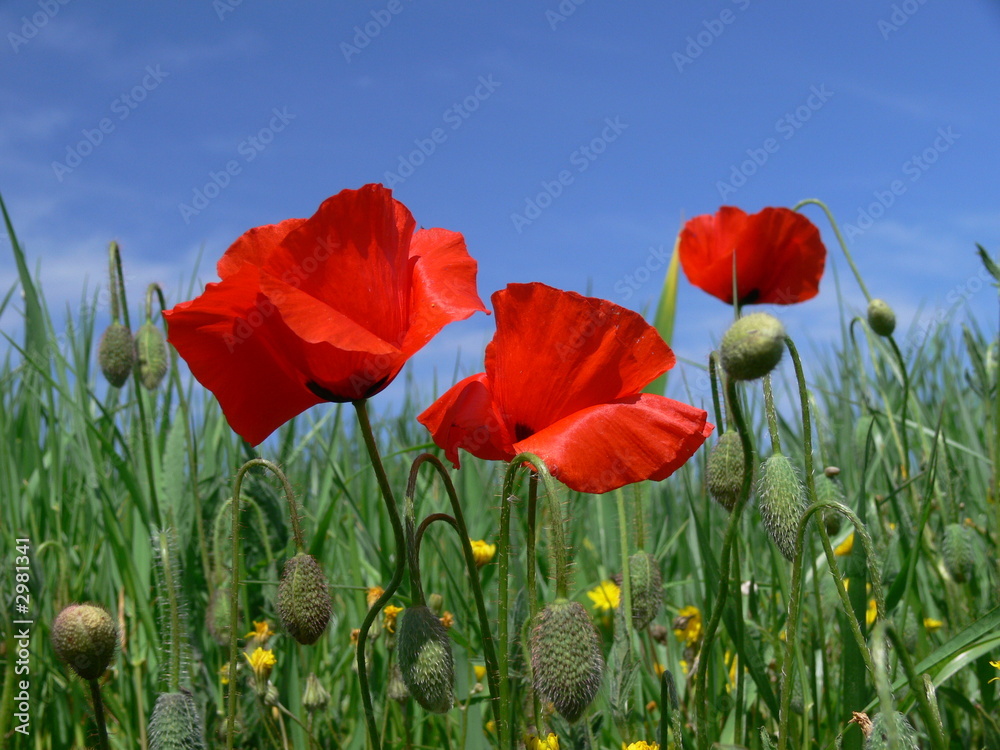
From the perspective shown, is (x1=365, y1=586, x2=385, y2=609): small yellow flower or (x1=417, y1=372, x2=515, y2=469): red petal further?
(x1=365, y1=586, x2=385, y2=609): small yellow flower

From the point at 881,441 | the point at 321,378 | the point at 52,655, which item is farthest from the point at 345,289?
the point at 881,441

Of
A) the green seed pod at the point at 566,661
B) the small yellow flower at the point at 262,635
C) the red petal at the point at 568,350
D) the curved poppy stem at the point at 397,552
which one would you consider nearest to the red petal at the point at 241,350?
the curved poppy stem at the point at 397,552

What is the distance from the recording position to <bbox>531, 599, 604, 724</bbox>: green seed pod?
3.59ft

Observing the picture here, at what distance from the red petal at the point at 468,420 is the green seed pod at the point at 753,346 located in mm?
397

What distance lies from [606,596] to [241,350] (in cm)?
143

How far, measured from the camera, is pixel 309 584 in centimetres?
131

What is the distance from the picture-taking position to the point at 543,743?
1.49 m

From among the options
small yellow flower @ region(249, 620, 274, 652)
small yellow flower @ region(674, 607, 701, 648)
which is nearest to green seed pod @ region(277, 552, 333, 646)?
small yellow flower @ region(249, 620, 274, 652)

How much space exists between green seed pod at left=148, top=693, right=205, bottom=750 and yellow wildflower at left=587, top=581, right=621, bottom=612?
3.97 ft

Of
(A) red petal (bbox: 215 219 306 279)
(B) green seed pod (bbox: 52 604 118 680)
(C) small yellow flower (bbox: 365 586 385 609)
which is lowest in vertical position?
(B) green seed pod (bbox: 52 604 118 680)

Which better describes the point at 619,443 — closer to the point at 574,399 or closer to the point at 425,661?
the point at 574,399

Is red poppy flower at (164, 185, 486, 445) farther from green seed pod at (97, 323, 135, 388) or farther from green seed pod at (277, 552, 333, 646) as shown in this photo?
green seed pod at (97, 323, 135, 388)

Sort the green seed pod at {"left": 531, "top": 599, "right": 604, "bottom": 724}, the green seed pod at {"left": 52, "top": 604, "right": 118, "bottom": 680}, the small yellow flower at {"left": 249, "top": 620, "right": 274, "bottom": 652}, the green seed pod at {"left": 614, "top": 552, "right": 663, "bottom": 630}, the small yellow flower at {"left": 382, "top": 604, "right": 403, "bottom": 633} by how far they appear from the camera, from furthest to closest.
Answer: the small yellow flower at {"left": 249, "top": 620, "right": 274, "bottom": 652} → the small yellow flower at {"left": 382, "top": 604, "right": 403, "bottom": 633} → the green seed pod at {"left": 614, "top": 552, "right": 663, "bottom": 630} → the green seed pod at {"left": 52, "top": 604, "right": 118, "bottom": 680} → the green seed pod at {"left": 531, "top": 599, "right": 604, "bottom": 724}

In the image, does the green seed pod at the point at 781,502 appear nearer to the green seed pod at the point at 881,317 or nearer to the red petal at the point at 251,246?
the red petal at the point at 251,246
